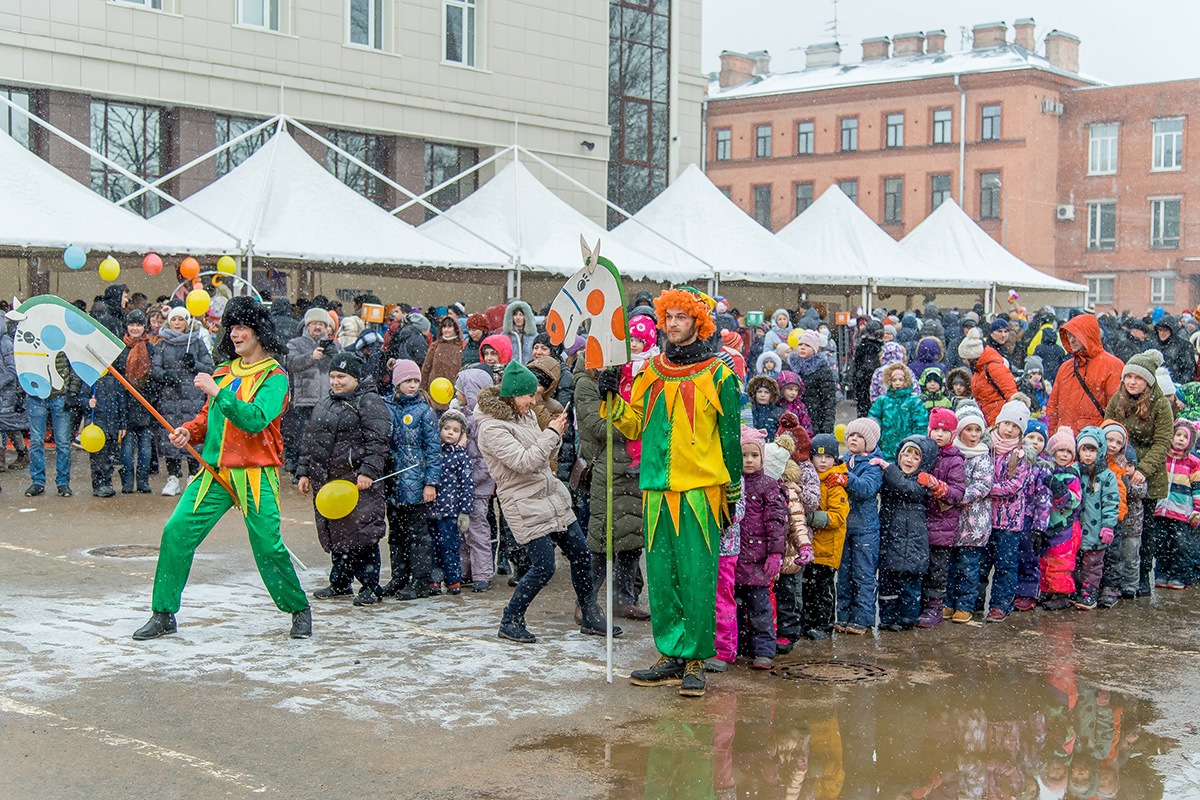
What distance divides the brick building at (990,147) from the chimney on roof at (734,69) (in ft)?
10.4

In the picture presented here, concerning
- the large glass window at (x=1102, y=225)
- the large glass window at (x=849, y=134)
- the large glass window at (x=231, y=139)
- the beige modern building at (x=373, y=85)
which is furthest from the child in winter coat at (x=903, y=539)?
the large glass window at (x=849, y=134)

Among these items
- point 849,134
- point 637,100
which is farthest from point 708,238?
point 849,134

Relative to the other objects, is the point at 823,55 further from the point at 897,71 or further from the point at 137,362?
the point at 137,362

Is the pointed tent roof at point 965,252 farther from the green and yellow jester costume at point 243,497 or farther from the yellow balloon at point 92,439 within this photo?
the green and yellow jester costume at point 243,497

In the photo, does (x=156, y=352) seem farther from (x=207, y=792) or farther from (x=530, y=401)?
(x=207, y=792)

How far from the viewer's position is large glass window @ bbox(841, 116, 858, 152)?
59188mm

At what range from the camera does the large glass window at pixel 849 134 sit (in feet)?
194

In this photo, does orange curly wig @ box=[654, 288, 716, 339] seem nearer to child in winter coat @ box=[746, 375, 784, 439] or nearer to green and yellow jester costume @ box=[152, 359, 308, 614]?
green and yellow jester costume @ box=[152, 359, 308, 614]

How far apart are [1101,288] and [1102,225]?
2560 mm

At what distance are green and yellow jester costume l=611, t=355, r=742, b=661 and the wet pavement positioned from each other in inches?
14.6

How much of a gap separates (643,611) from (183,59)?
18525 mm

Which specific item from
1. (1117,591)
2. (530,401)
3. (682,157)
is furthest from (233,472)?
(682,157)

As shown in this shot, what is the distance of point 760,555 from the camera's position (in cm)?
702

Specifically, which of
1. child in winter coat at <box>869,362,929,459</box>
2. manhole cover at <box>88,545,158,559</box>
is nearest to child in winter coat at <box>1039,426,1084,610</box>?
child in winter coat at <box>869,362,929,459</box>
